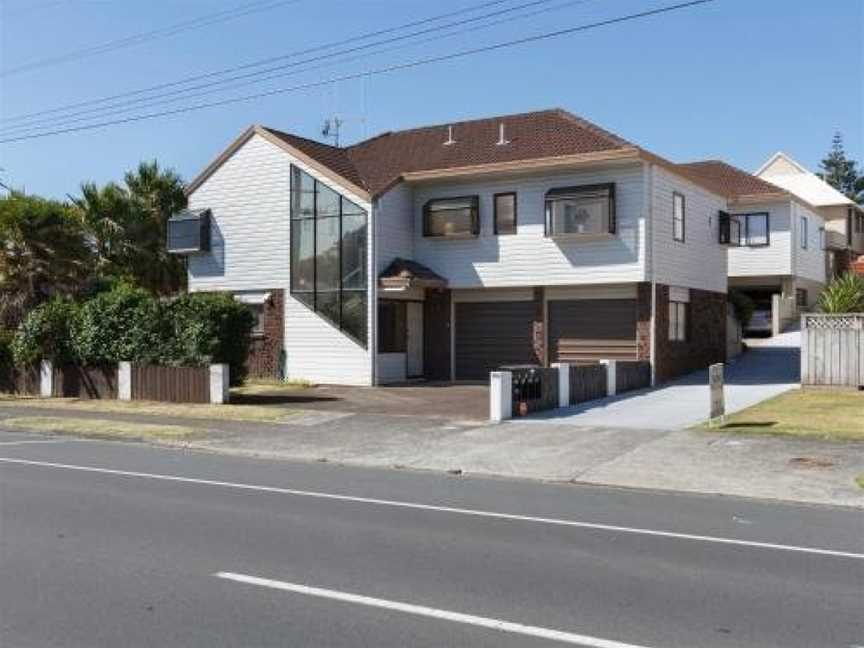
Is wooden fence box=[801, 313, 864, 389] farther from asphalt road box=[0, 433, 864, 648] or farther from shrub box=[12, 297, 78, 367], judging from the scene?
shrub box=[12, 297, 78, 367]

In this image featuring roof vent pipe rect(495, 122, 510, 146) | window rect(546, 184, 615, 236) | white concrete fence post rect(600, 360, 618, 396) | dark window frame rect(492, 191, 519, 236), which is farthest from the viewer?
roof vent pipe rect(495, 122, 510, 146)

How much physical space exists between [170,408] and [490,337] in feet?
32.4

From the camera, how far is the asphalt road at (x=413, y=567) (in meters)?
5.95

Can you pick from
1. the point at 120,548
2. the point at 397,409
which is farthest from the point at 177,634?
the point at 397,409

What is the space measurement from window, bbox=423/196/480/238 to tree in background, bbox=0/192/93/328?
10400mm

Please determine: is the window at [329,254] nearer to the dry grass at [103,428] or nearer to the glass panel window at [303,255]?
the glass panel window at [303,255]

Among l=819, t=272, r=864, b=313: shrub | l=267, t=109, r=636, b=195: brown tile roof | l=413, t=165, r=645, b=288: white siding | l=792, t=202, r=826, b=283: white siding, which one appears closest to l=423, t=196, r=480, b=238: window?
l=413, t=165, r=645, b=288: white siding

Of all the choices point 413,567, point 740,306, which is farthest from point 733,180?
point 413,567

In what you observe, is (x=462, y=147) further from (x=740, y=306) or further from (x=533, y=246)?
(x=740, y=306)

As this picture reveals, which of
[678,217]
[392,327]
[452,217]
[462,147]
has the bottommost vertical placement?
[392,327]

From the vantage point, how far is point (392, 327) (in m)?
28.4

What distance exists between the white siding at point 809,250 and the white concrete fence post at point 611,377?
19.6 metres

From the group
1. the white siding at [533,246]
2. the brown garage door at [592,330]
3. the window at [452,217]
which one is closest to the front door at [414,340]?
the white siding at [533,246]

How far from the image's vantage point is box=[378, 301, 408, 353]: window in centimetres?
2781
